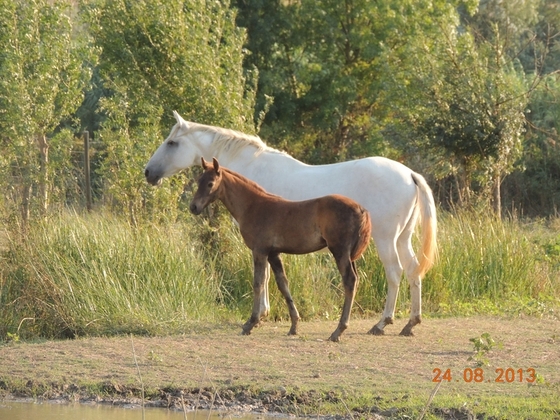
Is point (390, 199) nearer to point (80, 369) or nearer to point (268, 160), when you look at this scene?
point (268, 160)

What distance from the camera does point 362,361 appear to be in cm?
764

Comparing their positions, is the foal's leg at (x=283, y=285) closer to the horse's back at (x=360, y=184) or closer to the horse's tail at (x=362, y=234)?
the horse's tail at (x=362, y=234)

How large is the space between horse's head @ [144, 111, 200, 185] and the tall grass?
25.4 inches

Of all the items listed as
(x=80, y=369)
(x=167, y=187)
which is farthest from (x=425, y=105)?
(x=80, y=369)

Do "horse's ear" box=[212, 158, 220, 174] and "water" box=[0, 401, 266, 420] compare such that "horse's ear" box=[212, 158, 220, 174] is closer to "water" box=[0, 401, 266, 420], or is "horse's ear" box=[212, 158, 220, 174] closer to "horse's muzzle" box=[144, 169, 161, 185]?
"horse's muzzle" box=[144, 169, 161, 185]

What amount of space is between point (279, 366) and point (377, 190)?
103 inches

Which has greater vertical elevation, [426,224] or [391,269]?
[426,224]

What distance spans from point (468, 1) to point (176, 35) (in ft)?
39.1

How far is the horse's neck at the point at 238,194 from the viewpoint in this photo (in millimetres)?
8727

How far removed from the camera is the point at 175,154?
34.0ft

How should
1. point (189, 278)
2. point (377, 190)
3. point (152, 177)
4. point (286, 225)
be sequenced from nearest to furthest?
point (286, 225) < point (377, 190) < point (189, 278) < point (152, 177)

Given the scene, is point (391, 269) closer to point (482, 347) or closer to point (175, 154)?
point (482, 347)

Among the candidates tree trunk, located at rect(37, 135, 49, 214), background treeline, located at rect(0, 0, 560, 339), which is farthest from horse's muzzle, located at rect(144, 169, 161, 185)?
tree trunk, located at rect(37, 135, 49, 214)

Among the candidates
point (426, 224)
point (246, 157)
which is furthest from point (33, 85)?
point (426, 224)
